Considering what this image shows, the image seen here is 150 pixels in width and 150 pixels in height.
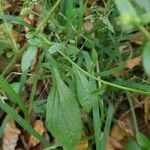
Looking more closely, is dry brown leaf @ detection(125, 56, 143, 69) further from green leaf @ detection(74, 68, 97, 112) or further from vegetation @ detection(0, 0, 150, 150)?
green leaf @ detection(74, 68, 97, 112)

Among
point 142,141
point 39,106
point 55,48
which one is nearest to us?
point 55,48

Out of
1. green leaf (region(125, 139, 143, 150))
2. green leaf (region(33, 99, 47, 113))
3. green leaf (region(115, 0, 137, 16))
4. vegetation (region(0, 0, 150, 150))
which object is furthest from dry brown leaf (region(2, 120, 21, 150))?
green leaf (region(115, 0, 137, 16))

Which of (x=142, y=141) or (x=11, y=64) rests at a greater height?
(x=11, y=64)

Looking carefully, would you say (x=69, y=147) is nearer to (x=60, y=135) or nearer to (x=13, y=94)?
(x=60, y=135)

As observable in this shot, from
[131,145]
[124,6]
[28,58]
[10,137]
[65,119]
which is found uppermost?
[124,6]

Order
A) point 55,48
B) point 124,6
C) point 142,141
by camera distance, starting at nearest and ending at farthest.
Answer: point 124,6 < point 55,48 < point 142,141

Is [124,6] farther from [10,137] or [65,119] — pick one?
[10,137]

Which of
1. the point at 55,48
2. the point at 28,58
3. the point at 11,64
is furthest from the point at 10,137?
the point at 55,48

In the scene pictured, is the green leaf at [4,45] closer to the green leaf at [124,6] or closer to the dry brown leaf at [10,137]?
the dry brown leaf at [10,137]

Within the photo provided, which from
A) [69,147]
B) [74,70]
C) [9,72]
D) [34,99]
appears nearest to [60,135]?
[69,147]
